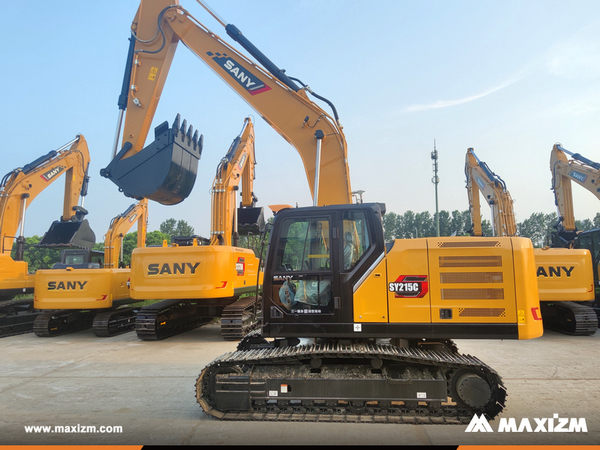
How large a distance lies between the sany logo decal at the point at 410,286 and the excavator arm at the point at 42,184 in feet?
42.2

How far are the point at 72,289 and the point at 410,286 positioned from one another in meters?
9.64

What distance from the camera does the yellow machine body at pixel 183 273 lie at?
9266 mm

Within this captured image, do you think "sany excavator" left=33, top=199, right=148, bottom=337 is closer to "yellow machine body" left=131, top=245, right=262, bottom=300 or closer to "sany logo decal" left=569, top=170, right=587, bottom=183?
"yellow machine body" left=131, top=245, right=262, bottom=300

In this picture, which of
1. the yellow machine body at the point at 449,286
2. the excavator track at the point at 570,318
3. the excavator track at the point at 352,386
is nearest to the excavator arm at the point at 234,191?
the excavator track at the point at 352,386

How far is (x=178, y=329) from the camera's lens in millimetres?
11469

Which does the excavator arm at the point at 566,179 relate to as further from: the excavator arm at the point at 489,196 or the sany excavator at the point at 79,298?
the sany excavator at the point at 79,298

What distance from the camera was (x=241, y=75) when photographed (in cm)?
939

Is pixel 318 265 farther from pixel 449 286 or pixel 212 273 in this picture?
pixel 212 273

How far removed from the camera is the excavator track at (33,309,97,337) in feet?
36.6

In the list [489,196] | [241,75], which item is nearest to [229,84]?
[241,75]

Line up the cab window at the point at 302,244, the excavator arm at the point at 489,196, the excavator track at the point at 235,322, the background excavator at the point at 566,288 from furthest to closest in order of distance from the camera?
1. the excavator arm at the point at 489,196
2. the background excavator at the point at 566,288
3. the excavator track at the point at 235,322
4. the cab window at the point at 302,244

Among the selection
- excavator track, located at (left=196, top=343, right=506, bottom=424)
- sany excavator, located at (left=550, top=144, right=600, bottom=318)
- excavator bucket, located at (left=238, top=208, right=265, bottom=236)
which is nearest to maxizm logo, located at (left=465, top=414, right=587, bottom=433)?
excavator track, located at (left=196, top=343, right=506, bottom=424)

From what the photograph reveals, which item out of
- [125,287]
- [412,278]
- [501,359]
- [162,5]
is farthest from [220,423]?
[162,5]

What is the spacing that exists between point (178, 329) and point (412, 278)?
27.9 feet
